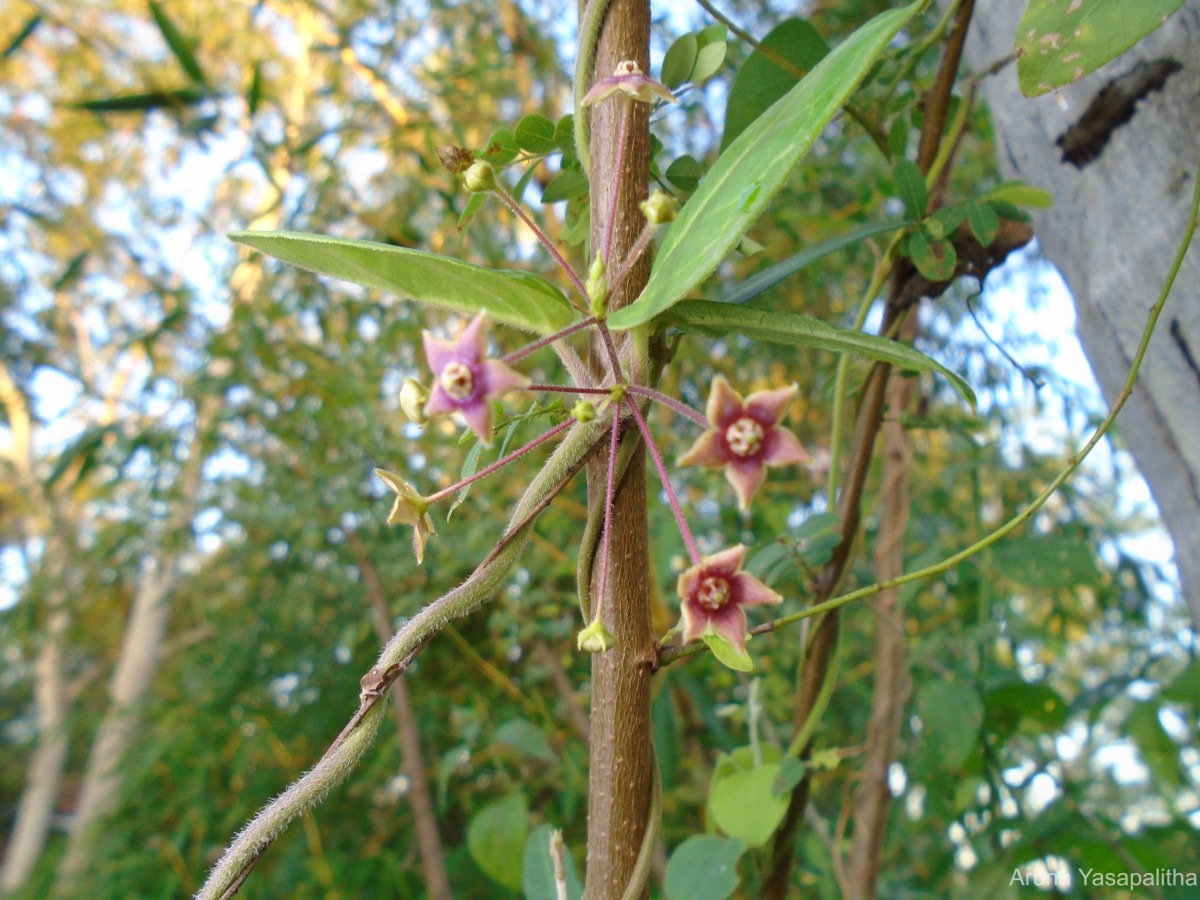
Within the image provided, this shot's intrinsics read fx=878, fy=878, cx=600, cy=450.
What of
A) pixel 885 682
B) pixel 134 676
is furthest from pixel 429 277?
pixel 134 676

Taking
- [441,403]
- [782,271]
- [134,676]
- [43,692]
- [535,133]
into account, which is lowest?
[441,403]

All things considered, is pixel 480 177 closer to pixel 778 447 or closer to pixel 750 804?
pixel 778 447

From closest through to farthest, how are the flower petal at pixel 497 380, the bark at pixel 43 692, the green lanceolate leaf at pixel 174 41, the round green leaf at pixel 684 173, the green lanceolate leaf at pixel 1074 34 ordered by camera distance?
the flower petal at pixel 497 380 → the green lanceolate leaf at pixel 1074 34 → the round green leaf at pixel 684 173 → the green lanceolate leaf at pixel 174 41 → the bark at pixel 43 692

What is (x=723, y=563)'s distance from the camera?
0.30 m

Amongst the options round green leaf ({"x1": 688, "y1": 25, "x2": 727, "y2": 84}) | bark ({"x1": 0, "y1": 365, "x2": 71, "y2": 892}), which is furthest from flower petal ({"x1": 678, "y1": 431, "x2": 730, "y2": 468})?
bark ({"x1": 0, "y1": 365, "x2": 71, "y2": 892})

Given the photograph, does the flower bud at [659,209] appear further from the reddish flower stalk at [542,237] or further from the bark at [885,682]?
the bark at [885,682]

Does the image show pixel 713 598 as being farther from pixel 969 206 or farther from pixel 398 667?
pixel 969 206

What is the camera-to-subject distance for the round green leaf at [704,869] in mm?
472

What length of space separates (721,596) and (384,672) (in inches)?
4.9

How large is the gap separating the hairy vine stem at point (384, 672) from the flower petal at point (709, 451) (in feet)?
0.21

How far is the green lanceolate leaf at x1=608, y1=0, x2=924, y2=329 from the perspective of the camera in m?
0.27

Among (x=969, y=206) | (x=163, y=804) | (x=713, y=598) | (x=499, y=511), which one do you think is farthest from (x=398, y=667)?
(x=163, y=804)

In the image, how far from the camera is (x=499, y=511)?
3.52 ft

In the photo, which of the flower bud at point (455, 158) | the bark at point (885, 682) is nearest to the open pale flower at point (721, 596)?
the flower bud at point (455, 158)
